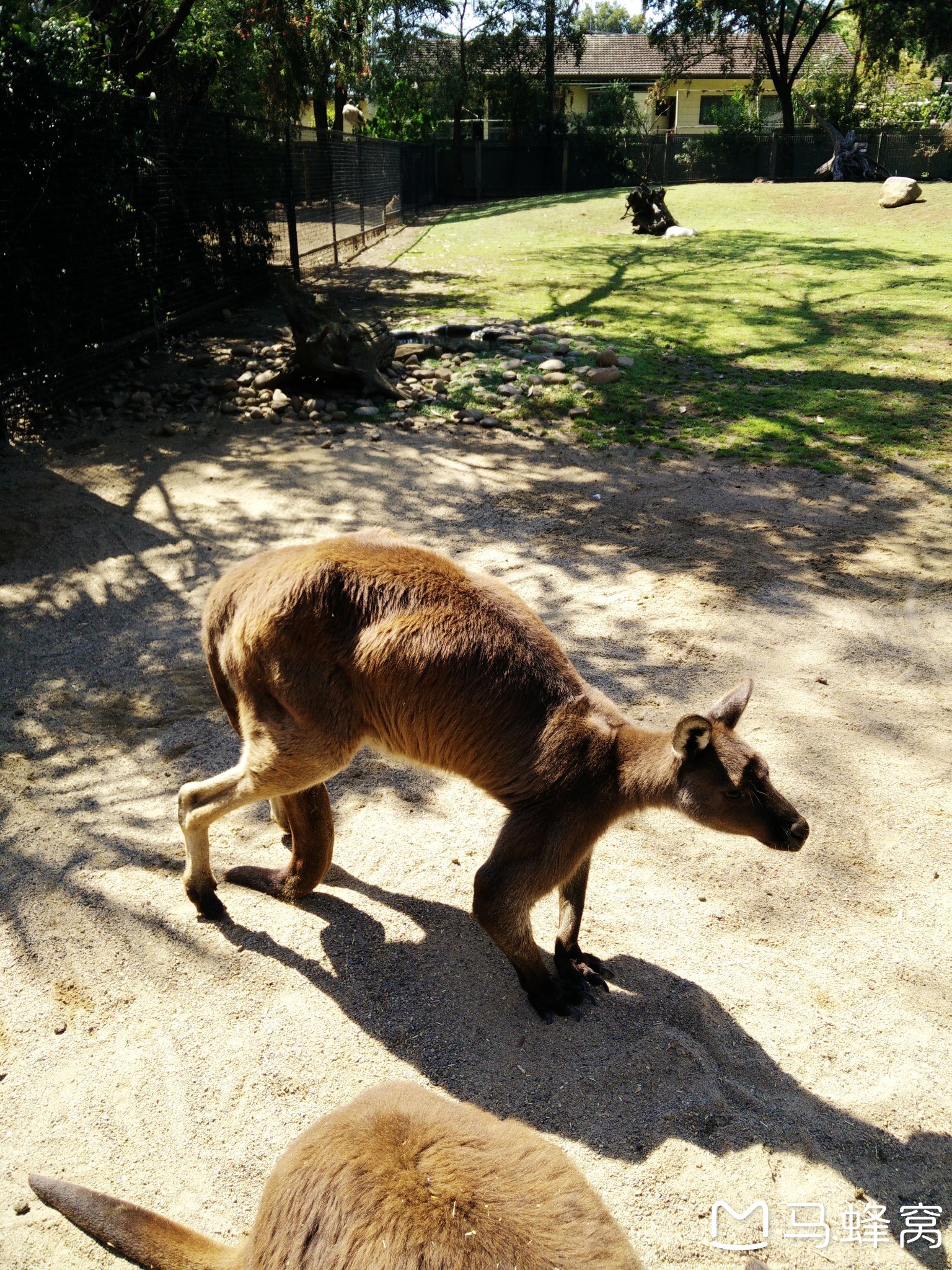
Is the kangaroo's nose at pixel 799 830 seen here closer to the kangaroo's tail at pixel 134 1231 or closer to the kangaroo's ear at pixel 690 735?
the kangaroo's ear at pixel 690 735

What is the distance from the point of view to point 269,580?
10.6 feet

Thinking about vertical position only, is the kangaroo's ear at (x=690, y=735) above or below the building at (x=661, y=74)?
below

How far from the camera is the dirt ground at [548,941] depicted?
A: 9.04 ft

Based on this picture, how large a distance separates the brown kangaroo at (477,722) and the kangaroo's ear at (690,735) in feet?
0.04

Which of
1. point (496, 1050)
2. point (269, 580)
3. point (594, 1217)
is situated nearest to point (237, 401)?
point (269, 580)

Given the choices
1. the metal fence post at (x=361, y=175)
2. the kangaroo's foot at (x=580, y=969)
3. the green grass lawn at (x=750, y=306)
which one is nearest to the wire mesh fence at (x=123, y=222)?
the green grass lawn at (x=750, y=306)

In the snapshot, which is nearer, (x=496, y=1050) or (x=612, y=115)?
(x=496, y=1050)

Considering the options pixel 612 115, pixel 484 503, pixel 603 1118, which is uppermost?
pixel 612 115

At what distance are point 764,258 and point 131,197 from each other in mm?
13196

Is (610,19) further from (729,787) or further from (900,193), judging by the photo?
(729,787)

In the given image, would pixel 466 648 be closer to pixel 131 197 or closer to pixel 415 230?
pixel 131 197

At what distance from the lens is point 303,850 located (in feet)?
11.8

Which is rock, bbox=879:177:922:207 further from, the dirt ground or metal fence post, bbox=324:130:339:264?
the dirt ground

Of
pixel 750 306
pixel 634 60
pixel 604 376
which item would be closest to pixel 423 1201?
pixel 604 376
